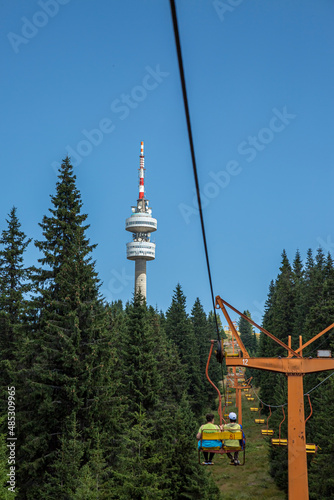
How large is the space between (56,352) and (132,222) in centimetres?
Answer: 9835

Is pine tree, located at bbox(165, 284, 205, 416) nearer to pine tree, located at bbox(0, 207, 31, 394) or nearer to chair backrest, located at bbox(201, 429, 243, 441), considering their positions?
pine tree, located at bbox(0, 207, 31, 394)

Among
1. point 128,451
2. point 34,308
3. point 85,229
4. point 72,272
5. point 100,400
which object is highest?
point 85,229

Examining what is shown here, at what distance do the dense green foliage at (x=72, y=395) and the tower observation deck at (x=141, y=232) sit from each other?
81.5 meters

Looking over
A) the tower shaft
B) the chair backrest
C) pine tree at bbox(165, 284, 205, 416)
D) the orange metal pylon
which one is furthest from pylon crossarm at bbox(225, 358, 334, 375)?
the tower shaft

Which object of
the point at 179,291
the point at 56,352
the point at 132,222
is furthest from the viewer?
the point at 132,222

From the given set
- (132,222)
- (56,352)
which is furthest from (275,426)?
(132,222)

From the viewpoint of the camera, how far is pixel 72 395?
28922mm

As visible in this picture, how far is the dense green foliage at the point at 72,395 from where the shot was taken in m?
26.3

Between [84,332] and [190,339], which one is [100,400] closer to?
[84,332]

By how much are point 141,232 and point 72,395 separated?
101 meters

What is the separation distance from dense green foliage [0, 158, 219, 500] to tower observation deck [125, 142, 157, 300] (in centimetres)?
8145

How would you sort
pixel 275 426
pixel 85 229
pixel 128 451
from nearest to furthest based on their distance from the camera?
1. pixel 128 451
2. pixel 85 229
3. pixel 275 426

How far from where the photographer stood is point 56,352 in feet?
98.0

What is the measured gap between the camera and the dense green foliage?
26.3 metres
